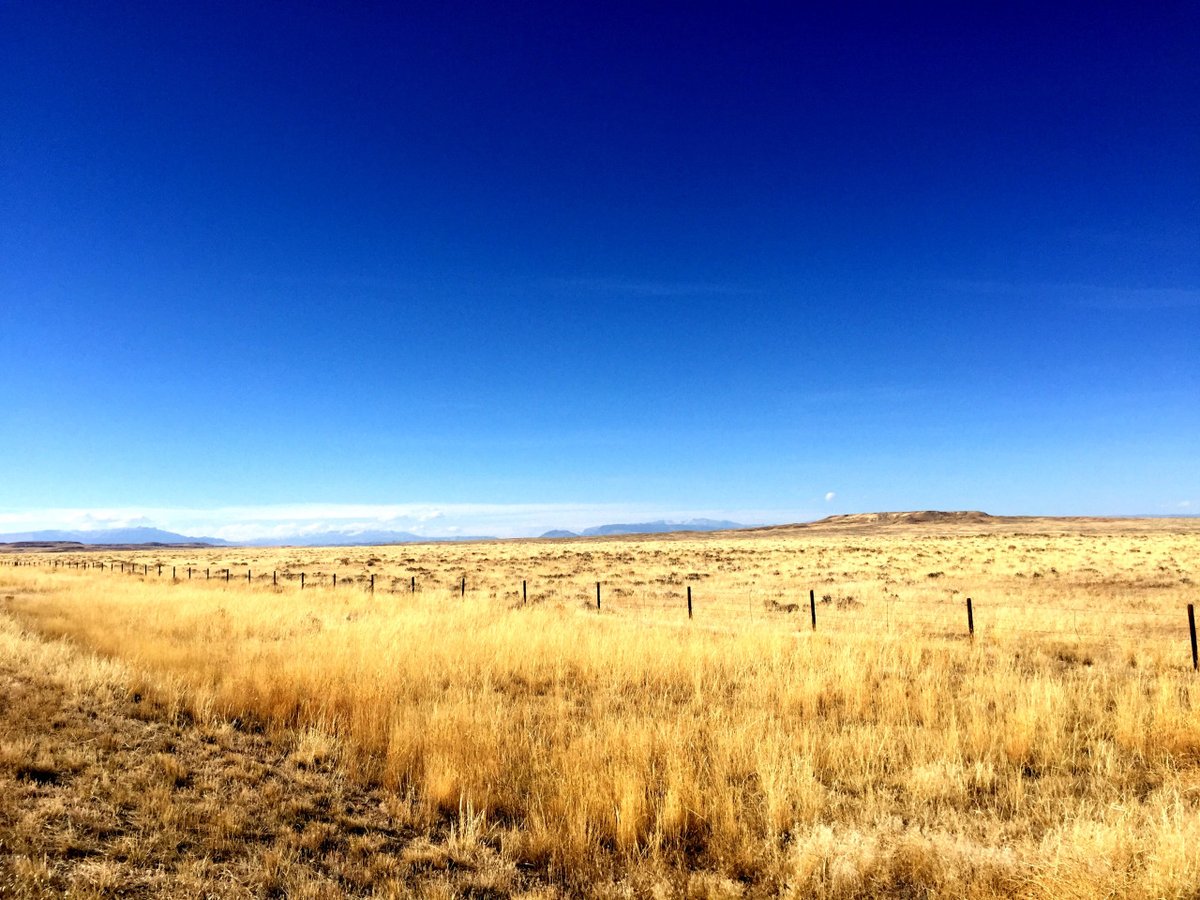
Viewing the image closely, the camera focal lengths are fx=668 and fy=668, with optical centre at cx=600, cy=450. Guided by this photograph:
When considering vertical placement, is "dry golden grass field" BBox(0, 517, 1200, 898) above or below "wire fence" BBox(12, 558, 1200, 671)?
above

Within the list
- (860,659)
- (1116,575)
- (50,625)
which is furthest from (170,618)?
(1116,575)

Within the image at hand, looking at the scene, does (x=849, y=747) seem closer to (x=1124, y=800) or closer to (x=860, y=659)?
(x=1124, y=800)

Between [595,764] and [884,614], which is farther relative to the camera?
[884,614]

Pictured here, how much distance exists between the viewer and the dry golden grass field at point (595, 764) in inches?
205

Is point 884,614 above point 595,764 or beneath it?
beneath

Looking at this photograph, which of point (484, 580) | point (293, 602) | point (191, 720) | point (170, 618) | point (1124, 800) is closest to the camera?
point (1124, 800)

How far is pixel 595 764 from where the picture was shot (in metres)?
7.24

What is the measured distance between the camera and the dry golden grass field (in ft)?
17.1

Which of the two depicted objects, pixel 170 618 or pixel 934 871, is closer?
pixel 934 871

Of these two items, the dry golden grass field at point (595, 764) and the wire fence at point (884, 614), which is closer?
the dry golden grass field at point (595, 764)

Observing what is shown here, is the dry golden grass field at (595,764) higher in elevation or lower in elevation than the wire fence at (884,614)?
higher

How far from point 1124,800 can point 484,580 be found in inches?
1347

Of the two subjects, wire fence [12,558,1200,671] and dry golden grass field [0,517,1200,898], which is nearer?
dry golden grass field [0,517,1200,898]

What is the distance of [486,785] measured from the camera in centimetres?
698
